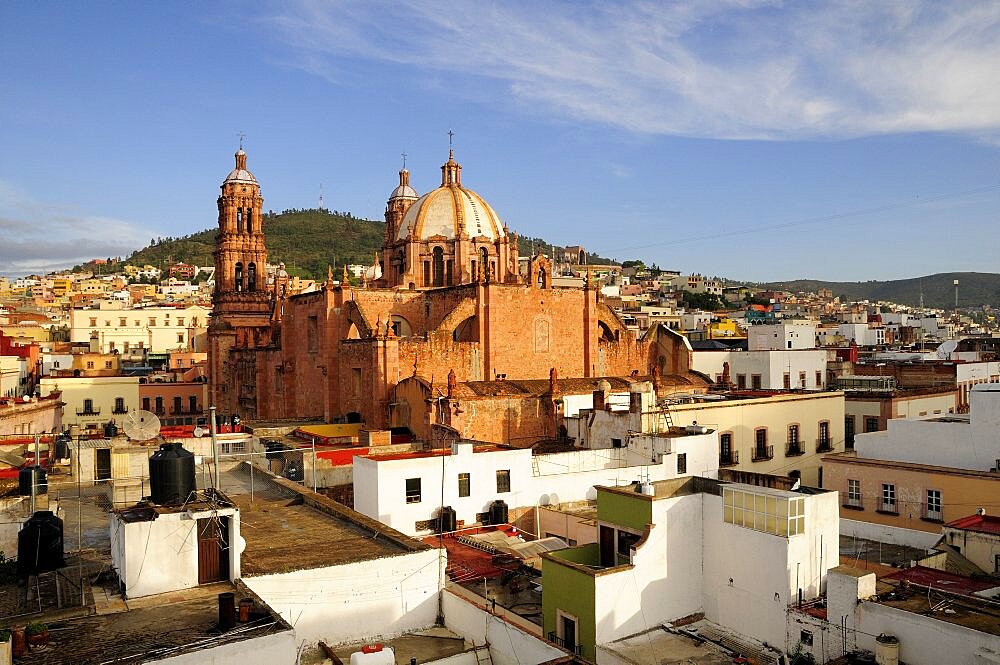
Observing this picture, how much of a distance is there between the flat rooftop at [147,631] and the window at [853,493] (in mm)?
17128

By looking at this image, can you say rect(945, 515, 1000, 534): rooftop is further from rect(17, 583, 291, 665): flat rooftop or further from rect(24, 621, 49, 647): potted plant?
rect(24, 621, 49, 647): potted plant

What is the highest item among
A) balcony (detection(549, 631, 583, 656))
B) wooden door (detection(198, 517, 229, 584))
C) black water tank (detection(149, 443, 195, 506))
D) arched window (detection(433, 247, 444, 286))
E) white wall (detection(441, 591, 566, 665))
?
arched window (detection(433, 247, 444, 286))

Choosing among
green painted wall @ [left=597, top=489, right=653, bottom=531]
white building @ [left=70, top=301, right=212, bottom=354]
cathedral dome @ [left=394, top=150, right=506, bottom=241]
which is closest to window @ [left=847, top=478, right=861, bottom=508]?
green painted wall @ [left=597, top=489, right=653, bottom=531]

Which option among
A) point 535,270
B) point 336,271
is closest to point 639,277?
point 336,271

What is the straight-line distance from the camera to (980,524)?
17.0 m

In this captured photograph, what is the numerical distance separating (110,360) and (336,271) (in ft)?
237

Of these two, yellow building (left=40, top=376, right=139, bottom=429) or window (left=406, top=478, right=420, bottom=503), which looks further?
yellow building (left=40, top=376, right=139, bottom=429)

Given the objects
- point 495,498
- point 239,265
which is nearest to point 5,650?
point 495,498

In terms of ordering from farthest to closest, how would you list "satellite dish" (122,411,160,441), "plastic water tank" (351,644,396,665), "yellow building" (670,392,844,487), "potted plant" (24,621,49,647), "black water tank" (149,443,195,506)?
"yellow building" (670,392,844,487) < "satellite dish" (122,411,160,441) < "black water tank" (149,443,195,506) < "plastic water tank" (351,644,396,665) < "potted plant" (24,621,49,647)

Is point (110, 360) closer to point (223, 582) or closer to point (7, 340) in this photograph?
point (7, 340)

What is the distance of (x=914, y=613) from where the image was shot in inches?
467

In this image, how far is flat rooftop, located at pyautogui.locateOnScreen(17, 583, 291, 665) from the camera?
31.1 ft

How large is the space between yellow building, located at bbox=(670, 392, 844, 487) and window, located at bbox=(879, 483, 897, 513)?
718 centimetres

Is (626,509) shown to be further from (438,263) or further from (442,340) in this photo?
(438,263)
